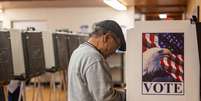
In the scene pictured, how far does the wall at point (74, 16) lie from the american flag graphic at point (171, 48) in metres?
8.78

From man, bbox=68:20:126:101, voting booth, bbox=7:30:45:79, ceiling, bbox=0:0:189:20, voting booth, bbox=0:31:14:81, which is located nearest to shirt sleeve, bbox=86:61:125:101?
man, bbox=68:20:126:101

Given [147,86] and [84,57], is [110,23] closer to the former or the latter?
[84,57]

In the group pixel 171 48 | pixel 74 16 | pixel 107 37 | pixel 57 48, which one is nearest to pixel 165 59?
pixel 171 48

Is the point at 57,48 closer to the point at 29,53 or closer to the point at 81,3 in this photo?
the point at 29,53

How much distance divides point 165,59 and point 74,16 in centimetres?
932

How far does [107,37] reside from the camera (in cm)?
195

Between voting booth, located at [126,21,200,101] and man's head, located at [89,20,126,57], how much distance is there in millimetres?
66

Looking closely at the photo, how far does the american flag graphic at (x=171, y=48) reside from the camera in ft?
6.27

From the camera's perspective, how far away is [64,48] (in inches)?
258

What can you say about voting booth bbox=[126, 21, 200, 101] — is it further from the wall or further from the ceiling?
the wall

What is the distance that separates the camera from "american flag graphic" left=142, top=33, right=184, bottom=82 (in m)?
1.91

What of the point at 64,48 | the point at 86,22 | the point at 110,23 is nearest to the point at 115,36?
the point at 110,23

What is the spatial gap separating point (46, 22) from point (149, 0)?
153 inches

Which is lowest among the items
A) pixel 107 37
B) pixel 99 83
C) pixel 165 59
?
pixel 99 83
